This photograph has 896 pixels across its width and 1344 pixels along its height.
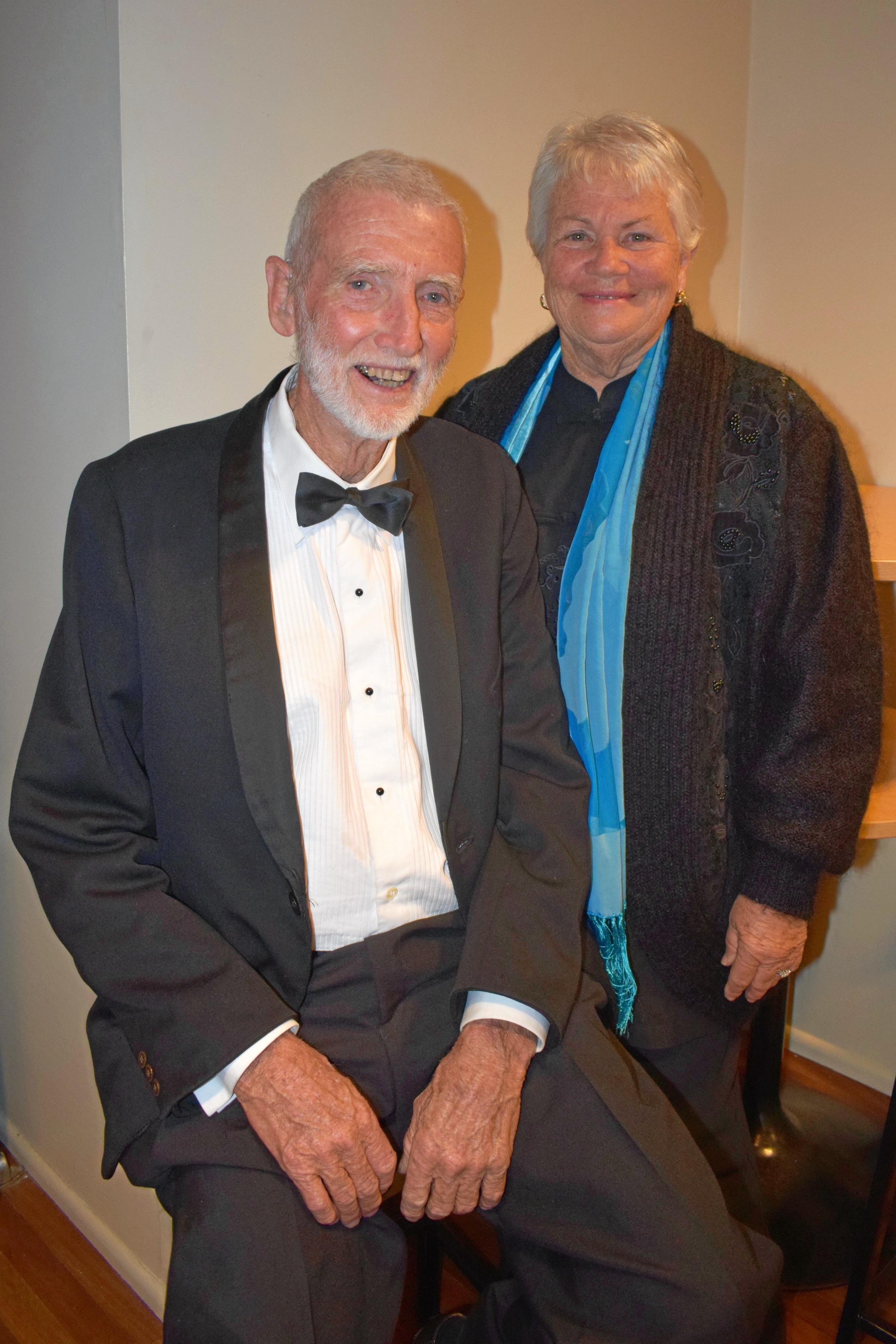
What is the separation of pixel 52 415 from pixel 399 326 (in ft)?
2.26

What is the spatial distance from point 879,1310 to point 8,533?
2.12m

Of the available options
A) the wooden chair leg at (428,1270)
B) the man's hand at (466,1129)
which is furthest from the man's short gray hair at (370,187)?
the wooden chair leg at (428,1270)

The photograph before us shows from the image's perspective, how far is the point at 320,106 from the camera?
63.1 inches

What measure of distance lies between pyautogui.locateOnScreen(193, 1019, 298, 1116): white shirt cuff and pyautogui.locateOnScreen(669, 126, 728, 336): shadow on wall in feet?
6.49

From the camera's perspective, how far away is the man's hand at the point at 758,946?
1461 millimetres

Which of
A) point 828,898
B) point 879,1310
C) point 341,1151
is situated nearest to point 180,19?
point 341,1151

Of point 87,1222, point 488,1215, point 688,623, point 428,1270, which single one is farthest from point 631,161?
point 87,1222

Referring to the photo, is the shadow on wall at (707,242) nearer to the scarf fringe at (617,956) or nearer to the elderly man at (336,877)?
the elderly man at (336,877)

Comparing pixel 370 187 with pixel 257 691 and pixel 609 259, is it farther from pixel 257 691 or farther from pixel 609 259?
pixel 257 691

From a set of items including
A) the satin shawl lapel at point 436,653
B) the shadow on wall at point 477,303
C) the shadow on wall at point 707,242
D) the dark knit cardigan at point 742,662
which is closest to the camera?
the satin shawl lapel at point 436,653

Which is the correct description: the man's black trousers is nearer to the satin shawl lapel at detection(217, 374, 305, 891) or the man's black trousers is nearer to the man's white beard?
the satin shawl lapel at detection(217, 374, 305, 891)

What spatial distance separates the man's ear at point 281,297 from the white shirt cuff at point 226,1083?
902 mm

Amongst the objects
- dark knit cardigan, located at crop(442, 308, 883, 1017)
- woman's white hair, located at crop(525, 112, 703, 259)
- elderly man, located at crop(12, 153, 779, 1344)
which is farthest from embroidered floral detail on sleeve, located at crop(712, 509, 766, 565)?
woman's white hair, located at crop(525, 112, 703, 259)

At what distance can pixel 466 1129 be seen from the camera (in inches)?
44.9
